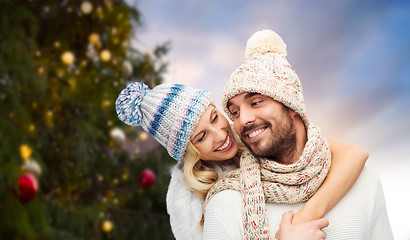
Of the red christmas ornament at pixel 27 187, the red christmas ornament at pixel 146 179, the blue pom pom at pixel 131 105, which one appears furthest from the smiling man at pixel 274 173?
the red christmas ornament at pixel 146 179

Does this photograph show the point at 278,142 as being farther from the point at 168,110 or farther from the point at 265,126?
the point at 168,110

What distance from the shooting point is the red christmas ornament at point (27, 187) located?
1.51m

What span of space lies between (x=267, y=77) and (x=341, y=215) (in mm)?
565

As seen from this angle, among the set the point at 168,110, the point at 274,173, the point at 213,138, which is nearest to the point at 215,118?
the point at 213,138

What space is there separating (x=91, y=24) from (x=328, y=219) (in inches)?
70.9

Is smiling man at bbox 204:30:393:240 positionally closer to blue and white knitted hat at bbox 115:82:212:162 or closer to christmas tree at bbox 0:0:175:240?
blue and white knitted hat at bbox 115:82:212:162

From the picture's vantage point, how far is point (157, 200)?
249 centimetres

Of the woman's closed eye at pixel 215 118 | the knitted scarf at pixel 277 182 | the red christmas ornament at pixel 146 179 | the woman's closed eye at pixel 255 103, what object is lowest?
the knitted scarf at pixel 277 182

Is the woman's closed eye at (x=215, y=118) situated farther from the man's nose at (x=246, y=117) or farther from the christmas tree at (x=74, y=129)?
the christmas tree at (x=74, y=129)

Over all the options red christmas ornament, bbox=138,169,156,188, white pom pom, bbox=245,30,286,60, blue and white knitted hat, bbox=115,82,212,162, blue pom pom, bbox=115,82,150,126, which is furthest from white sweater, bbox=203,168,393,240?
red christmas ornament, bbox=138,169,156,188

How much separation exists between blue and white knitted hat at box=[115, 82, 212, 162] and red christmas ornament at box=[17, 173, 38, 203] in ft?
1.66

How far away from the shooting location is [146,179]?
2.22m

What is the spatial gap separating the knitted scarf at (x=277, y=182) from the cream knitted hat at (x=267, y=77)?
0.17 metres

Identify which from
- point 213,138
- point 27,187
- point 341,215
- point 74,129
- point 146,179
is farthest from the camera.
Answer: point 146,179
